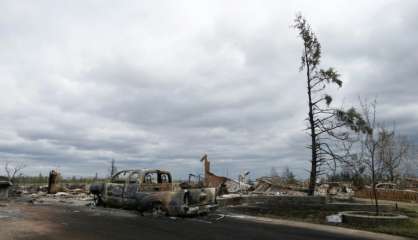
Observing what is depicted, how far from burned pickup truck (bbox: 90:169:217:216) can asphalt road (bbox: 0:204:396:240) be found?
525 mm

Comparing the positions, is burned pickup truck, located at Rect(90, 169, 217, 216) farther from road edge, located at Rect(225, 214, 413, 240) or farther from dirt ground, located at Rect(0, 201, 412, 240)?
road edge, located at Rect(225, 214, 413, 240)

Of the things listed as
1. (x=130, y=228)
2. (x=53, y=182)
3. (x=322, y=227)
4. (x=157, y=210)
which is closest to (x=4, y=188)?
(x=53, y=182)

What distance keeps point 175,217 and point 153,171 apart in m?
2.52

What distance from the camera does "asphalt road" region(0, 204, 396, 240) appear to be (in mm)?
11133

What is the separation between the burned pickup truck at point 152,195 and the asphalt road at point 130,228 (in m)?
0.52

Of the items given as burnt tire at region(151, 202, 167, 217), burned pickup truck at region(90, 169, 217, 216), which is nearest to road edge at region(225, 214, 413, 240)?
burned pickup truck at region(90, 169, 217, 216)

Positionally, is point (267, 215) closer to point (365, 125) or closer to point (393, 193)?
point (365, 125)

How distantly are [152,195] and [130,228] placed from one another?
146 inches

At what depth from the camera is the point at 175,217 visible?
51.1 feet

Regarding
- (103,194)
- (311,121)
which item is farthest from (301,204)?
(103,194)

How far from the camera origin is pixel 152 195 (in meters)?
16.1

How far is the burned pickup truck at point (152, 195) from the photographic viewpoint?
15508 mm

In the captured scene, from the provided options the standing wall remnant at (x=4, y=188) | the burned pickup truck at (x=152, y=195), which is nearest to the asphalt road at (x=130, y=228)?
the burned pickup truck at (x=152, y=195)

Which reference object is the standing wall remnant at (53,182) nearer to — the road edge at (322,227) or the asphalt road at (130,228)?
the asphalt road at (130,228)
